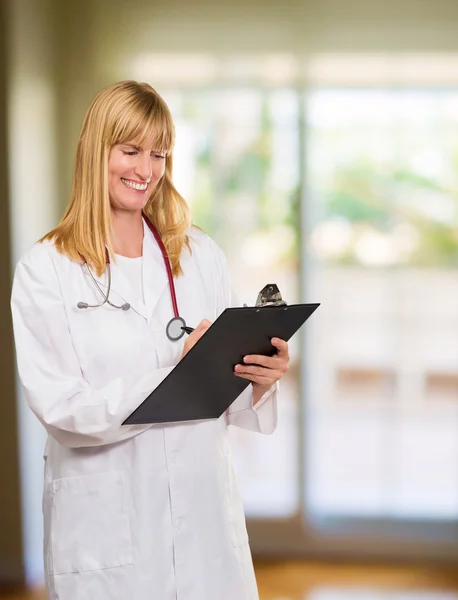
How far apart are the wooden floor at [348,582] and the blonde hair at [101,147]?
1802 mm

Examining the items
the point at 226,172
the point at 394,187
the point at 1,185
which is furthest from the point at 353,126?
the point at 1,185

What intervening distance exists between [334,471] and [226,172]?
1253 millimetres

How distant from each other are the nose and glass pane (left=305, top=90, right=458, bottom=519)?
1.69 m

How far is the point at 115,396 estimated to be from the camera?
4.38ft

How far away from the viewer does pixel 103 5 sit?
296 cm

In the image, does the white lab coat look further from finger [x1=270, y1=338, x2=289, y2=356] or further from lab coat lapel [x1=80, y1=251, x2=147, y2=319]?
finger [x1=270, y1=338, x2=289, y2=356]

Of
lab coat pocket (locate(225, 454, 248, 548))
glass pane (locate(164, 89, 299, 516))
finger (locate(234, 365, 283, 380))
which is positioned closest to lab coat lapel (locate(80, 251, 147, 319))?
finger (locate(234, 365, 283, 380))

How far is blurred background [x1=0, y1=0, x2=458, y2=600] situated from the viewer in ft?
9.59

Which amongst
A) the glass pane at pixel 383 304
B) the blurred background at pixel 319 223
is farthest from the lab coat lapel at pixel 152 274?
the glass pane at pixel 383 304

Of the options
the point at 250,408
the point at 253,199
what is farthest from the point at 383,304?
the point at 250,408

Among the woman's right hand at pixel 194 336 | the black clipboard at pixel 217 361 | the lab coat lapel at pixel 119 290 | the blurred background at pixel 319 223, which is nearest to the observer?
the black clipboard at pixel 217 361

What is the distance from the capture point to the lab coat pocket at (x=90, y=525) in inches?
54.6

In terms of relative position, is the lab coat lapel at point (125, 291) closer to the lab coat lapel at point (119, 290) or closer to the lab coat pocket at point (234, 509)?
the lab coat lapel at point (119, 290)

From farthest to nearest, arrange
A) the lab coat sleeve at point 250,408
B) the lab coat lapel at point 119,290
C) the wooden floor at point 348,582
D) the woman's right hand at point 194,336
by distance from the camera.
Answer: the wooden floor at point 348,582 < the lab coat sleeve at point 250,408 < the lab coat lapel at point 119,290 < the woman's right hand at point 194,336
